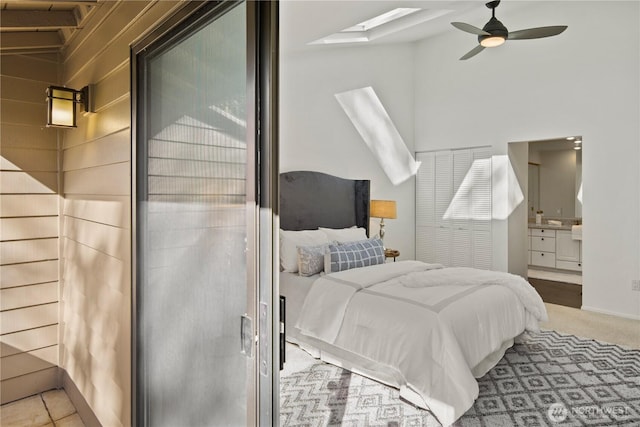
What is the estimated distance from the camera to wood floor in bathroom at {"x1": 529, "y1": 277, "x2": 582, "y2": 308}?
5.34 metres

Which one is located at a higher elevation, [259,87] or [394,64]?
[394,64]

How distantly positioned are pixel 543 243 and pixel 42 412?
7.64m

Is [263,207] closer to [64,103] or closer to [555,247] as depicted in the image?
[64,103]

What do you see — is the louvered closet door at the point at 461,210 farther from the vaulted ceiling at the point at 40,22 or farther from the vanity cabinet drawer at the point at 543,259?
the vaulted ceiling at the point at 40,22

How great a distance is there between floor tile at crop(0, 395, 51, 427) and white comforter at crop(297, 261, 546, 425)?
75.0 inches

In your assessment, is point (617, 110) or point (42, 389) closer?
point (42, 389)

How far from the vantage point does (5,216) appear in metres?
2.65

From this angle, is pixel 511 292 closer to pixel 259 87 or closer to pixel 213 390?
pixel 213 390

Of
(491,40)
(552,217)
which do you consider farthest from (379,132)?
(552,217)

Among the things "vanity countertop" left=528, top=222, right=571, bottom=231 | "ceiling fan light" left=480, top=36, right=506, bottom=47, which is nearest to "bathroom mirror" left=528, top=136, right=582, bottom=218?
"vanity countertop" left=528, top=222, right=571, bottom=231

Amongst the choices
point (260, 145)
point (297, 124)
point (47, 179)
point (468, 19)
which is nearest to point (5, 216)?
point (47, 179)

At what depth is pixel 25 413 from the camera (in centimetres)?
260

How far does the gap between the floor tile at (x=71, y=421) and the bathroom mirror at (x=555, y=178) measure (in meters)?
8.04

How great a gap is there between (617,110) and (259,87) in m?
5.30
